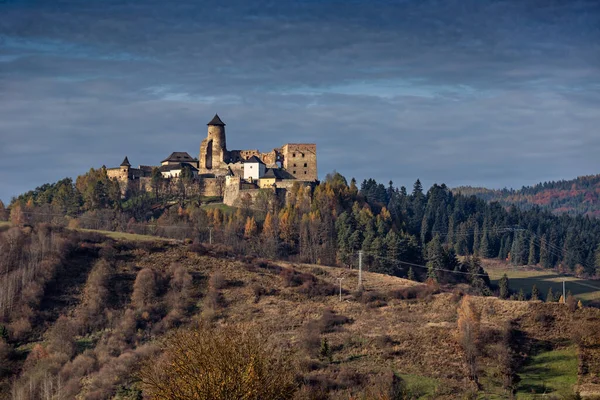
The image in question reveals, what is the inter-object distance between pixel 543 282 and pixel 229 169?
159ft

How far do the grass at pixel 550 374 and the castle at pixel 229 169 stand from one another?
189ft

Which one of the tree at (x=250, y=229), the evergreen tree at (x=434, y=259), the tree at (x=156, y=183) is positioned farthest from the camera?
the tree at (x=156, y=183)

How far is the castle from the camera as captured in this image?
120500mm

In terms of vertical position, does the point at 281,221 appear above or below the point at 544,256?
above

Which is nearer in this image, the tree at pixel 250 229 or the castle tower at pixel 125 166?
the tree at pixel 250 229

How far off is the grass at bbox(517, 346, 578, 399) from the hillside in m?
0.14

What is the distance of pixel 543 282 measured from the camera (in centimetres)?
12875

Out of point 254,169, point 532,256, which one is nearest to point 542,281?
point 532,256

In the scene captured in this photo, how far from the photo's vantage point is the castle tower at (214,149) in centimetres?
13000

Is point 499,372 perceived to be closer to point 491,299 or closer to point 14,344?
point 491,299

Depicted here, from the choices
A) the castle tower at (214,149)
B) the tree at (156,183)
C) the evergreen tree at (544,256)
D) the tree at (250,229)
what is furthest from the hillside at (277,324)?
the evergreen tree at (544,256)

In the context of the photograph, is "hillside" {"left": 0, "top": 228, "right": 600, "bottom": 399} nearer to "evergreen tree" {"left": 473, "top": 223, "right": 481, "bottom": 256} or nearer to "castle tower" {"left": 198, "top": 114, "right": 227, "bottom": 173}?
"castle tower" {"left": 198, "top": 114, "right": 227, "bottom": 173}

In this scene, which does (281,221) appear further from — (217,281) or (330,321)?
(330,321)

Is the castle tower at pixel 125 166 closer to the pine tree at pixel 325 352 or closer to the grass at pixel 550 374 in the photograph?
the pine tree at pixel 325 352
